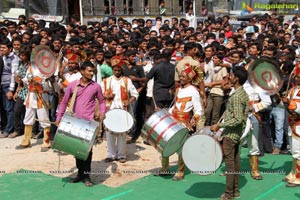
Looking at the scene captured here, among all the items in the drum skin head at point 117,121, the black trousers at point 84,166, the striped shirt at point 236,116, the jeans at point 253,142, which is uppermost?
the striped shirt at point 236,116

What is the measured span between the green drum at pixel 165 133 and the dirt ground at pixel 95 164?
3.25ft

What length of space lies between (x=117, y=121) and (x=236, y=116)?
2.33 meters

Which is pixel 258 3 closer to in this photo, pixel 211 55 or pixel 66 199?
pixel 211 55

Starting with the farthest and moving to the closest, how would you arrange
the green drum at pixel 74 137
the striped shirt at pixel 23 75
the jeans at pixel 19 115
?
the jeans at pixel 19 115 < the striped shirt at pixel 23 75 < the green drum at pixel 74 137

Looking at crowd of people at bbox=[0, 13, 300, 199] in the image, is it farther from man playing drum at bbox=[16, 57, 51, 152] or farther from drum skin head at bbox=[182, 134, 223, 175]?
drum skin head at bbox=[182, 134, 223, 175]

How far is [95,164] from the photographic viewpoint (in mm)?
8453

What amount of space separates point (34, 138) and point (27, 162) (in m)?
1.72

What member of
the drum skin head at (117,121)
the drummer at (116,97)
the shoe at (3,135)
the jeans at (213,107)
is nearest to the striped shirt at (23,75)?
the shoe at (3,135)

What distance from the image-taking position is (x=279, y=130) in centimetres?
910

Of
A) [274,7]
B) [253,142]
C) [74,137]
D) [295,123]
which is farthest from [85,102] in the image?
[274,7]

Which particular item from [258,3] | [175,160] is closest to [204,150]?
[175,160]

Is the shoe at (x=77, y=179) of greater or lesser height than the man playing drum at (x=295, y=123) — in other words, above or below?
below

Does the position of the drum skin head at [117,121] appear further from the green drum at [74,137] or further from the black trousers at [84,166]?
the green drum at [74,137]

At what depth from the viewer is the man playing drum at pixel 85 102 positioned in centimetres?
734
